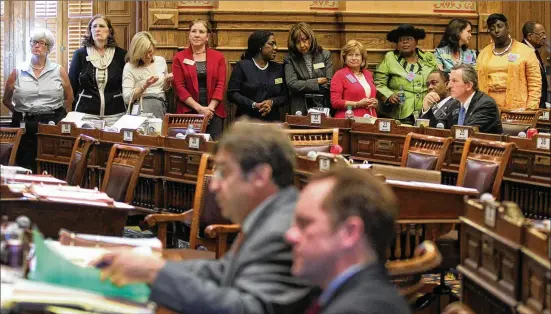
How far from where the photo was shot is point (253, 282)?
9.12 ft

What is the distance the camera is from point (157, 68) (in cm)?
1001

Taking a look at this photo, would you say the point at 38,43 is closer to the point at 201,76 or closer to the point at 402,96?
the point at 201,76

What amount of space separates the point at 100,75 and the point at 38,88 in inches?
25.2

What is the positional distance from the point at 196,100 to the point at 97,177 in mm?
2535

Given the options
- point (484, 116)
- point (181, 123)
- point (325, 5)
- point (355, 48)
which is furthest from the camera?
point (325, 5)

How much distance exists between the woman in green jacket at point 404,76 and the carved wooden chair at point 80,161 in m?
4.52

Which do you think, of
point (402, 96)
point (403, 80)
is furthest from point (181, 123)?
point (403, 80)

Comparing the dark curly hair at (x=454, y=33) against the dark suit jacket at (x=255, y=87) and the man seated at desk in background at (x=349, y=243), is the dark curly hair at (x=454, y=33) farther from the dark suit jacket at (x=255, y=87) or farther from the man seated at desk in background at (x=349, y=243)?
the man seated at desk in background at (x=349, y=243)

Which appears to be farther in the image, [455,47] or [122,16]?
[122,16]

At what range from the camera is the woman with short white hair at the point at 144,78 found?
383 inches

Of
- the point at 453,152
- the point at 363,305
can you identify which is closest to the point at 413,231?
the point at 453,152

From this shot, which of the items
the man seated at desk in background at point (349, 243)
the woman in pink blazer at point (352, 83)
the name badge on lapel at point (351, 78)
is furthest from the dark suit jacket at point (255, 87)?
the man seated at desk in background at point (349, 243)

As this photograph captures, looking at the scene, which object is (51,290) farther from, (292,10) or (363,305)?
(292,10)

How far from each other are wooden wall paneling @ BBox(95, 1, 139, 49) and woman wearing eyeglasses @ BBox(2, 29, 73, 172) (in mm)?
2308
